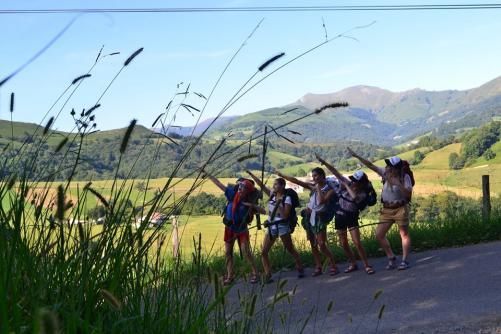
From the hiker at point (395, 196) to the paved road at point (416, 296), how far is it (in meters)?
0.40

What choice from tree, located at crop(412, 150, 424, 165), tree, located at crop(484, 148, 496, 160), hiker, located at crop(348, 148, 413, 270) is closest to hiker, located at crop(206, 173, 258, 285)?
hiker, located at crop(348, 148, 413, 270)

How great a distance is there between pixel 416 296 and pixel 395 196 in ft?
6.33

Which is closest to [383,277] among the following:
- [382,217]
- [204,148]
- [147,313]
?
[382,217]

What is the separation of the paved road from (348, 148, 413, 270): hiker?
0.40m

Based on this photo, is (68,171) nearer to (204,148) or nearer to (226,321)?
(204,148)

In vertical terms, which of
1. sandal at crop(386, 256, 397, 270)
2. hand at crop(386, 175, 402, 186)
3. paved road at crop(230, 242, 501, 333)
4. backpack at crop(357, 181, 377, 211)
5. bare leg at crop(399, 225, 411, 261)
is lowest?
paved road at crop(230, 242, 501, 333)

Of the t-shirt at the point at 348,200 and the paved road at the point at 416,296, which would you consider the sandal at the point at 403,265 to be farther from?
the t-shirt at the point at 348,200

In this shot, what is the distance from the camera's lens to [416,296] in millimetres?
7750

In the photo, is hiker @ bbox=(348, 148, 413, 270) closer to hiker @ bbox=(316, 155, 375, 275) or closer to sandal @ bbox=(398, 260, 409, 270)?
sandal @ bbox=(398, 260, 409, 270)

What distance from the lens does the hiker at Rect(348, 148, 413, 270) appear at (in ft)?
30.2

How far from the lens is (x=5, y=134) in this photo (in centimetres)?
317

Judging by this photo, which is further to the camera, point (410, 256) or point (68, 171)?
point (410, 256)

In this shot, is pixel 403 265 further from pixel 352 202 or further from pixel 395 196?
pixel 352 202

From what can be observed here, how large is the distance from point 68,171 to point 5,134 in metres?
0.86
